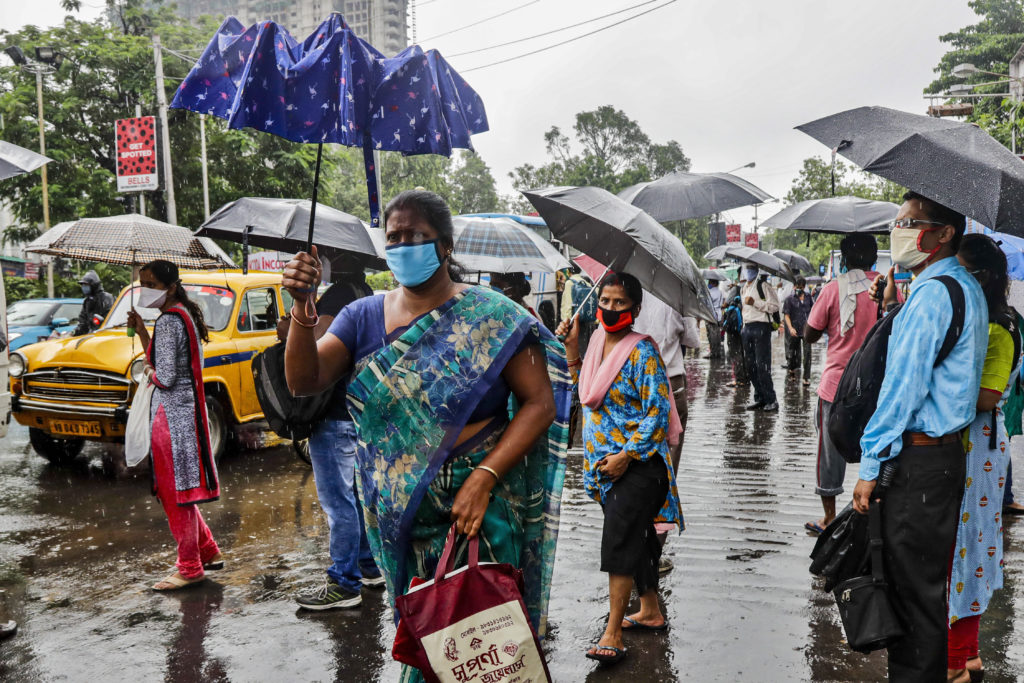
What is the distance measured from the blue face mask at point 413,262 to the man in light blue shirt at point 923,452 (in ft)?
5.51

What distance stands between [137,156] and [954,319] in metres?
15.7

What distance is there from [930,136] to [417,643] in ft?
8.26

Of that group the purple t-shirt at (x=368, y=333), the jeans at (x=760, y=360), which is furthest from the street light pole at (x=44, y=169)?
the purple t-shirt at (x=368, y=333)

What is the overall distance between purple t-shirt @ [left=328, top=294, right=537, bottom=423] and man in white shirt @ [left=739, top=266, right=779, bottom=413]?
9794 mm

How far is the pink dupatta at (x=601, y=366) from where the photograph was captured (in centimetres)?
409

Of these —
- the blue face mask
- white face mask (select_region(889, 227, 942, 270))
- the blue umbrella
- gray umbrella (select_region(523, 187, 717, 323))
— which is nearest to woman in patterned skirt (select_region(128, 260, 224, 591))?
the blue umbrella

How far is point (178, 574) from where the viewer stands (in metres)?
5.04

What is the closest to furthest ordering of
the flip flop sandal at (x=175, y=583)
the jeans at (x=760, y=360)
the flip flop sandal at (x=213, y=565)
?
the flip flop sandal at (x=175, y=583) < the flip flop sandal at (x=213, y=565) < the jeans at (x=760, y=360)

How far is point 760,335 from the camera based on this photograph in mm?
12172

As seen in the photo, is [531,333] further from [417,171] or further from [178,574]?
[417,171]

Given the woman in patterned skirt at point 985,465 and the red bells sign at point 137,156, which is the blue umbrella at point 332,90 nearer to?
the woman in patterned skirt at point 985,465

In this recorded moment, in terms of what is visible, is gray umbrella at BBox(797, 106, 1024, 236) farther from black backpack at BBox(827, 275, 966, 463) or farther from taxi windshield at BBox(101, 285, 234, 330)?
taxi windshield at BBox(101, 285, 234, 330)

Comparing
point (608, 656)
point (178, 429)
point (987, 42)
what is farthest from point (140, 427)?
point (987, 42)

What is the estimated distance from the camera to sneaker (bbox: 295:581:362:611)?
183 inches
